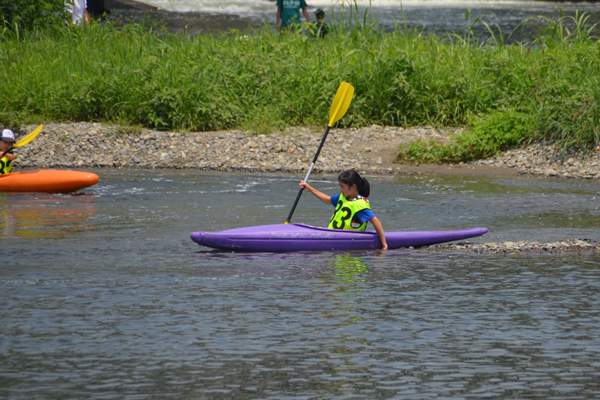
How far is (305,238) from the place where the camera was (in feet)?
23.9

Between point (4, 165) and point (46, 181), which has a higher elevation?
point (4, 165)

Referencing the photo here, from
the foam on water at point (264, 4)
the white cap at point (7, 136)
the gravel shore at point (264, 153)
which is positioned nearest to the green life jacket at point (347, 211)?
the gravel shore at point (264, 153)

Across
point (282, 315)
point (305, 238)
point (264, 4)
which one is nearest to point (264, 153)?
point (305, 238)

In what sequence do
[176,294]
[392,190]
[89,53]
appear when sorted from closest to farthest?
1. [176,294]
2. [392,190]
3. [89,53]

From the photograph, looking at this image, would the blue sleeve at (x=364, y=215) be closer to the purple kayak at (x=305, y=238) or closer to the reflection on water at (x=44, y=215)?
the purple kayak at (x=305, y=238)

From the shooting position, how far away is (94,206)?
977cm

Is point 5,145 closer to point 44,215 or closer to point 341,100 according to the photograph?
point 44,215

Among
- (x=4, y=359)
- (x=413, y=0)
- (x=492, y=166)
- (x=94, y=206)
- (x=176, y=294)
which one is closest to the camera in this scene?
(x=4, y=359)

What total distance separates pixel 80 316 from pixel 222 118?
32.5 feet

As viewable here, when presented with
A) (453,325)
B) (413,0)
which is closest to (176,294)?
(453,325)

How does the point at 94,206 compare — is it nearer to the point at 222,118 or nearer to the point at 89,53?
the point at 222,118

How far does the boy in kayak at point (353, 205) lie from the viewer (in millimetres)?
7379

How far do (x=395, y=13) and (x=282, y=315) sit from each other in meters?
28.9

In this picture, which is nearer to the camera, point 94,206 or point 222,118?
point 94,206
